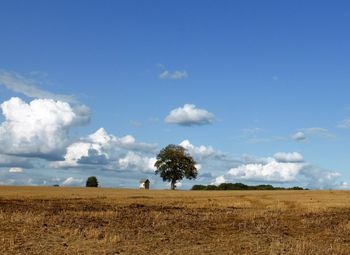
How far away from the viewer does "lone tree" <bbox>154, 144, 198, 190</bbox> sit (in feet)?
474

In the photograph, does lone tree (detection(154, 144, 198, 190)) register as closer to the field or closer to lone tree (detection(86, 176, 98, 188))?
lone tree (detection(86, 176, 98, 188))

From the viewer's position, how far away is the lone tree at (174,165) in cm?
14462

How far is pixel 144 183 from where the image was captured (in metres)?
162

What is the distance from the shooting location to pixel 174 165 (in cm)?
14438

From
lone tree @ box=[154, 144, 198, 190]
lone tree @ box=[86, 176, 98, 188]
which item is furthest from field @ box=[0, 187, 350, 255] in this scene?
lone tree @ box=[86, 176, 98, 188]

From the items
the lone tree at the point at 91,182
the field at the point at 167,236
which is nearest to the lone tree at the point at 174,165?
the lone tree at the point at 91,182

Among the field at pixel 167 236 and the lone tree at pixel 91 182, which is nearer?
the field at pixel 167 236

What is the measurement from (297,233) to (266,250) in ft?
20.4

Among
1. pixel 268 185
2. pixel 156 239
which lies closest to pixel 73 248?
pixel 156 239

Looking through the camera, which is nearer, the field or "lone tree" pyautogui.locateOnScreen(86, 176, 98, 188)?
the field

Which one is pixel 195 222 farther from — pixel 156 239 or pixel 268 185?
pixel 268 185

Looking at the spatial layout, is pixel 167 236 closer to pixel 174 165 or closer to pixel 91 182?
pixel 174 165

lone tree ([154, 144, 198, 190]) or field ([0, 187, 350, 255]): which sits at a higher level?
lone tree ([154, 144, 198, 190])

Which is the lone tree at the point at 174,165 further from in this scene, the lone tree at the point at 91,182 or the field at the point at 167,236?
the field at the point at 167,236
